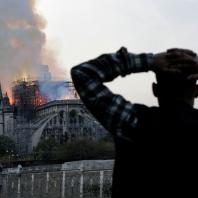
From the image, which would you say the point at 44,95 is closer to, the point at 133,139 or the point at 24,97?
the point at 24,97

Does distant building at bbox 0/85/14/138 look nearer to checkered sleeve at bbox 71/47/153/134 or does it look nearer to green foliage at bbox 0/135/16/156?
green foliage at bbox 0/135/16/156

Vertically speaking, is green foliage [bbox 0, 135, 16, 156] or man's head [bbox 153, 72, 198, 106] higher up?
man's head [bbox 153, 72, 198, 106]

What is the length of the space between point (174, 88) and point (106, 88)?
12.0 inches

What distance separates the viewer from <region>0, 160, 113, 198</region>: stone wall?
49.6m

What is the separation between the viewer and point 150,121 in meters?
3.03

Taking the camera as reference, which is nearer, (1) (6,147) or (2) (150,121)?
(2) (150,121)

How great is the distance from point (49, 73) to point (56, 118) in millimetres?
28263

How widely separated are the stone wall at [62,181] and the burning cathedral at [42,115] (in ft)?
145

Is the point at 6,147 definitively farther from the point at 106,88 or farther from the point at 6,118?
the point at 106,88

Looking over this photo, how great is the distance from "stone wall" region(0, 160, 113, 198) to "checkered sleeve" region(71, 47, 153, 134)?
4439 centimetres

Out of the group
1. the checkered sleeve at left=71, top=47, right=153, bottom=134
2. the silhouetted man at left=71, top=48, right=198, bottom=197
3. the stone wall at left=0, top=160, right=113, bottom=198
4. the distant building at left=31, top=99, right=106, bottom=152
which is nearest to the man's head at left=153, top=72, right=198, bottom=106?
the silhouetted man at left=71, top=48, right=198, bottom=197

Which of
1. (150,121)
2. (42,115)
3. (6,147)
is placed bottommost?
(6,147)

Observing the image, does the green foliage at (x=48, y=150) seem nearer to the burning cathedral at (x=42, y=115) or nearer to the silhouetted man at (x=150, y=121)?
the burning cathedral at (x=42, y=115)

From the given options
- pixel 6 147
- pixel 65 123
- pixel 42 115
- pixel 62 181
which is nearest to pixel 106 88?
pixel 62 181
